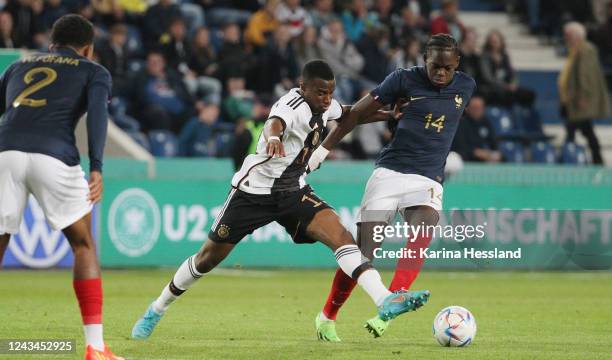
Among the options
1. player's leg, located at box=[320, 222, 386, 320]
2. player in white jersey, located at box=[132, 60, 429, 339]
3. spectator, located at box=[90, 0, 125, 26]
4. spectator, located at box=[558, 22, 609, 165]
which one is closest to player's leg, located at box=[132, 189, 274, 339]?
player in white jersey, located at box=[132, 60, 429, 339]

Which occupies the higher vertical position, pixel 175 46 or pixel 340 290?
pixel 340 290

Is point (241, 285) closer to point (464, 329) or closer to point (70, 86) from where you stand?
point (464, 329)

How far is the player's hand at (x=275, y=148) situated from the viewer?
8.20 m

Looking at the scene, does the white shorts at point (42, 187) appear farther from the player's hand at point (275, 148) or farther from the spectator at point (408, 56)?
the spectator at point (408, 56)

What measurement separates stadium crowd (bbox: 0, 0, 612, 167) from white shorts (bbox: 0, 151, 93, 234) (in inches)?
352

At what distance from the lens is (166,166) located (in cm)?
1686

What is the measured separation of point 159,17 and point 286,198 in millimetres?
11762

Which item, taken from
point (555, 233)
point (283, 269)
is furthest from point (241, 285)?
point (555, 233)

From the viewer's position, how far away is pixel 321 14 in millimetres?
21891

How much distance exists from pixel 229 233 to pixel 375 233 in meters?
1.18

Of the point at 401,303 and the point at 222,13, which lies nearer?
the point at 401,303

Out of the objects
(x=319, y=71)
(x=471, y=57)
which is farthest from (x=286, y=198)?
(x=471, y=57)

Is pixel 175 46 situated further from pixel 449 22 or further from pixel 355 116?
pixel 355 116

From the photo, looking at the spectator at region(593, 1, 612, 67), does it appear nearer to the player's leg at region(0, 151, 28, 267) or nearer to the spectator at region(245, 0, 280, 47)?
the spectator at region(245, 0, 280, 47)
